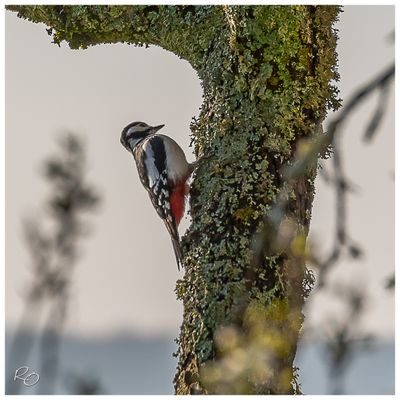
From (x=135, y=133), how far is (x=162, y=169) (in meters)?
0.51

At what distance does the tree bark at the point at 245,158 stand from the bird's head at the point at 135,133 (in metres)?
1.18

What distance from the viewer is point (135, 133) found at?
15.4 feet

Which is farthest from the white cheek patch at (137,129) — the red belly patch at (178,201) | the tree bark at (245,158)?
→ the tree bark at (245,158)

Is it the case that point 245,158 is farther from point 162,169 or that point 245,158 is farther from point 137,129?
point 137,129

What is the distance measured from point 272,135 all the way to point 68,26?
1.23 m

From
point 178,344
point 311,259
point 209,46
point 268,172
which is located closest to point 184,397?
point 178,344

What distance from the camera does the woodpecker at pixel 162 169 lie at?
12.8ft

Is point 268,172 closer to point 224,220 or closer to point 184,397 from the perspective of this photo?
point 224,220

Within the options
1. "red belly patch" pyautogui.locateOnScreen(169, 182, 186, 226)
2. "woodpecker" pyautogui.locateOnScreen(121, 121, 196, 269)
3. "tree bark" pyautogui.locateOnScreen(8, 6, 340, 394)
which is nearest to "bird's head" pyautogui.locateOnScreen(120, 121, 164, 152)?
"woodpecker" pyautogui.locateOnScreen(121, 121, 196, 269)

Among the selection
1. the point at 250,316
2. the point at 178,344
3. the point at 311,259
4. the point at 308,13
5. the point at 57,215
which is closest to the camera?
the point at 311,259

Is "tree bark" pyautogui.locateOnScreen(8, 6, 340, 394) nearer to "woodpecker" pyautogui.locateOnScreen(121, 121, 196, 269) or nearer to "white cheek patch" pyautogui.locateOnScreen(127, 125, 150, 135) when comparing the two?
"woodpecker" pyautogui.locateOnScreen(121, 121, 196, 269)

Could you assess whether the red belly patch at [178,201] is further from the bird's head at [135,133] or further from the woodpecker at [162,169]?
the bird's head at [135,133]

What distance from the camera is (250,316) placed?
2887mm

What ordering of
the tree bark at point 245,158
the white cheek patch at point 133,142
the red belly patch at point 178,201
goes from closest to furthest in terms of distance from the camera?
the tree bark at point 245,158 < the red belly patch at point 178,201 < the white cheek patch at point 133,142
